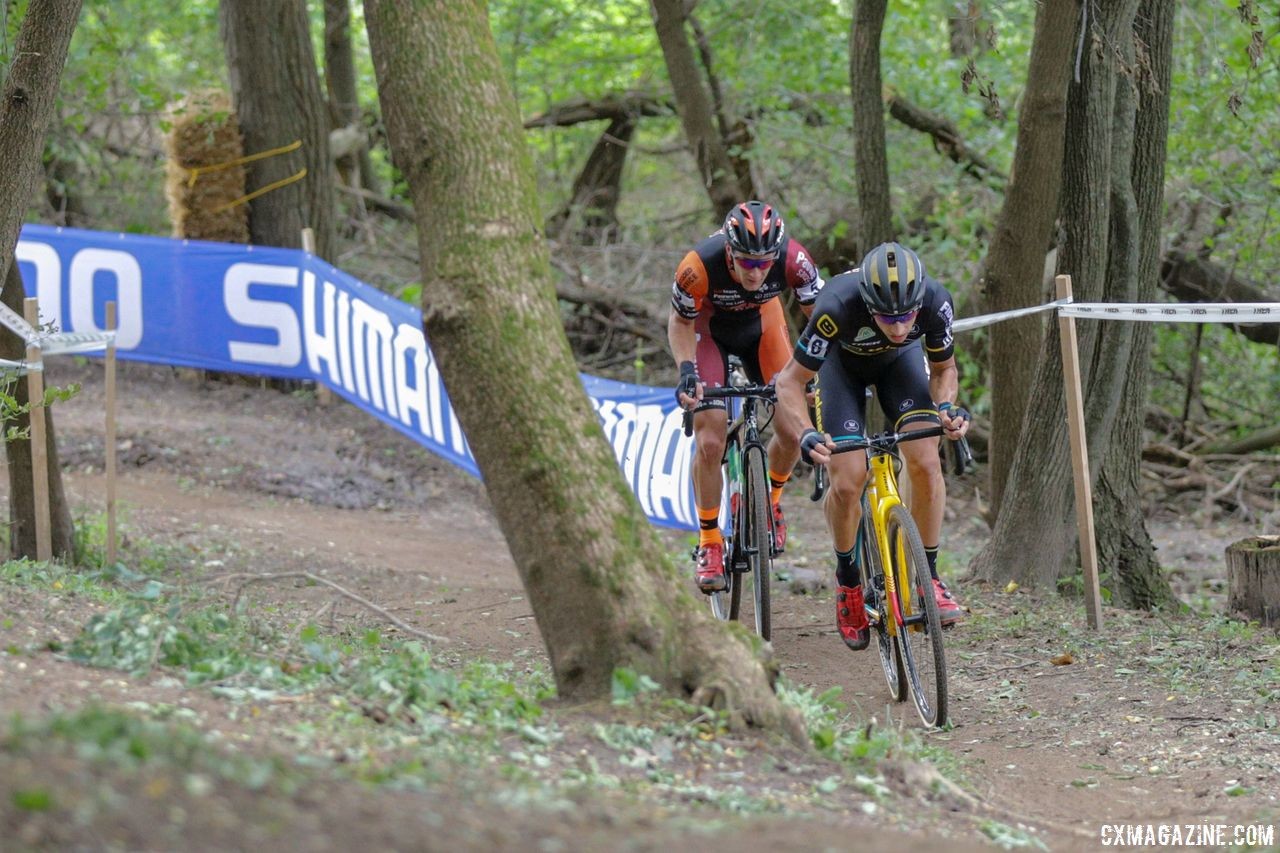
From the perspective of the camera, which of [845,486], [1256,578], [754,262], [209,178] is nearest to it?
[845,486]

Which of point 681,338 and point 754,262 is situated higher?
point 754,262

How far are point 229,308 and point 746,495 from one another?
841cm

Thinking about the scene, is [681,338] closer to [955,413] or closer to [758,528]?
[758,528]

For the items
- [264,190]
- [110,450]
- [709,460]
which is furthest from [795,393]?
[264,190]

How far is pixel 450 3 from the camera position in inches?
198

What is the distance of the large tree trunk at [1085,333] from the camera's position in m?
8.52

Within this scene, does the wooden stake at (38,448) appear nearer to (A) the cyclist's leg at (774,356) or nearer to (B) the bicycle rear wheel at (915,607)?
(A) the cyclist's leg at (774,356)

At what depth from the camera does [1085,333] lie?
8.59 metres

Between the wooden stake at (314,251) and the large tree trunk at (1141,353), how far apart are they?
835 centimetres

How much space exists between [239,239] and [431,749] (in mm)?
12350

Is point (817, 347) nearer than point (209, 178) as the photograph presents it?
Yes

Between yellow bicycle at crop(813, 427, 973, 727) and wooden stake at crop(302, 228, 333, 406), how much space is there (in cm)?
893

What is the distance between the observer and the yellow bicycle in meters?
6.03

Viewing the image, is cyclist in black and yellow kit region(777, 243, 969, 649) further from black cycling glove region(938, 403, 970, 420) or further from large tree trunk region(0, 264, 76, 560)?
large tree trunk region(0, 264, 76, 560)
